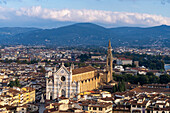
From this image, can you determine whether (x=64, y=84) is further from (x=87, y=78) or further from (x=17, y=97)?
(x=17, y=97)

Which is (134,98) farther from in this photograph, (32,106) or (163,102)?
(32,106)

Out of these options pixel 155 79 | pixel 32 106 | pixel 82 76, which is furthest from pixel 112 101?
pixel 155 79

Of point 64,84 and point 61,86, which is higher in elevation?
point 64,84

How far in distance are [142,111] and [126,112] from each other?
1.42 m

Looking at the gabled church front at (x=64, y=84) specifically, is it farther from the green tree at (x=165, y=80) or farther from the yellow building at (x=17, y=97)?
the green tree at (x=165, y=80)

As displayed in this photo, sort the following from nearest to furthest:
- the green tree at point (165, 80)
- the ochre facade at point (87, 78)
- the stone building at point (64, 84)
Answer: the stone building at point (64, 84)
the ochre facade at point (87, 78)
the green tree at point (165, 80)

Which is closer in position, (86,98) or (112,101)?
(112,101)

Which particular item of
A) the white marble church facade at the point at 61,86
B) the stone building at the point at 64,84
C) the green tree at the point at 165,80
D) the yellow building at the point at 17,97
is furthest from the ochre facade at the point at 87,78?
the green tree at the point at 165,80

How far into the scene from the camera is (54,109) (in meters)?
38.3

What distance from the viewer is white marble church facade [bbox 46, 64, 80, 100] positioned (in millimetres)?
54812

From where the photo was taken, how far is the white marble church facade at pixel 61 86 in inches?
2158

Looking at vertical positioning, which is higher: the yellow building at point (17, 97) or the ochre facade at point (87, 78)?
the ochre facade at point (87, 78)

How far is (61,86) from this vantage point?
55344 mm

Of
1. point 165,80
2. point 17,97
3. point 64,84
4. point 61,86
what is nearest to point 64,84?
point 64,84
